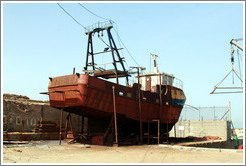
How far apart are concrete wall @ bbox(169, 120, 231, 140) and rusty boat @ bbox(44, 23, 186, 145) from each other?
6425mm

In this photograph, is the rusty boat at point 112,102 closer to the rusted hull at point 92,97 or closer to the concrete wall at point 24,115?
the rusted hull at point 92,97

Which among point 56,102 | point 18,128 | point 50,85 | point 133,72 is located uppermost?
point 133,72

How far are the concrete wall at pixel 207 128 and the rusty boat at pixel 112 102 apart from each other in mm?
6425

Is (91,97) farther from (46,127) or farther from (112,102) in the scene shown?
(46,127)

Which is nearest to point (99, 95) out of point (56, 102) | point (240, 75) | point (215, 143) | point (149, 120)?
point (56, 102)

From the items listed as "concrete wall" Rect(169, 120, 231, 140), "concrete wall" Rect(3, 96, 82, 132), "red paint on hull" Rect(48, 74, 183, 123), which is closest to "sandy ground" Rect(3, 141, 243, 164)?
"red paint on hull" Rect(48, 74, 183, 123)

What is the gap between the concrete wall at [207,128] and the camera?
28.6 meters

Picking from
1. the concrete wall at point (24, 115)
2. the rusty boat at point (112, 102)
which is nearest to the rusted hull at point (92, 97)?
the rusty boat at point (112, 102)

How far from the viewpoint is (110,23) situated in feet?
72.2

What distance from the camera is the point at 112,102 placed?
1697cm

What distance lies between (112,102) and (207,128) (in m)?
16.7

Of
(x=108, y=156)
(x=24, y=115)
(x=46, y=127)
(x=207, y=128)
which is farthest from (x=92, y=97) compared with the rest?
(x=207, y=128)

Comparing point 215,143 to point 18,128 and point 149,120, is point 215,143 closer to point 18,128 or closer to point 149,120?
point 149,120

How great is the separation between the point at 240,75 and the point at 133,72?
902 cm
